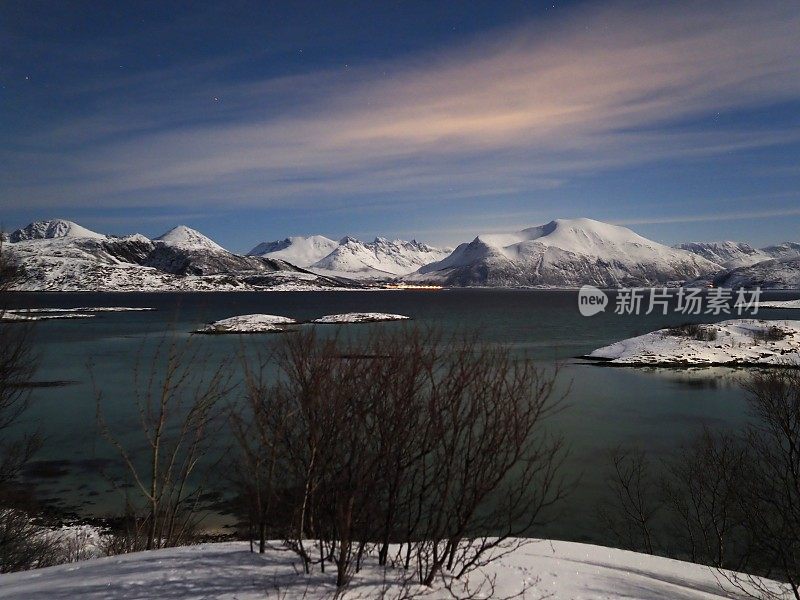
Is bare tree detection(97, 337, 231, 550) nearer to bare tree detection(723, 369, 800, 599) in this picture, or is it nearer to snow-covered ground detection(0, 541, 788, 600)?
snow-covered ground detection(0, 541, 788, 600)

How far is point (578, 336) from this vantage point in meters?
74.7

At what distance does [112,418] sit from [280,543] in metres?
23.8

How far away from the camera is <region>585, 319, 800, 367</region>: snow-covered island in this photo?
51500 millimetres

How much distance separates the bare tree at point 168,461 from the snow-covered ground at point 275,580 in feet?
8.79

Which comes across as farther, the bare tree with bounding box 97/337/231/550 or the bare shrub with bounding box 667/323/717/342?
the bare shrub with bounding box 667/323/717/342

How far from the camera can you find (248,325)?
8038cm

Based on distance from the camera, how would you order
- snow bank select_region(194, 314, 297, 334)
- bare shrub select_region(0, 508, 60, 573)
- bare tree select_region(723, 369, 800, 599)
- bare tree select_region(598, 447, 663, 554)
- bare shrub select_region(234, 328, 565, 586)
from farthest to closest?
1. snow bank select_region(194, 314, 297, 334)
2. bare tree select_region(598, 447, 663, 554)
3. bare shrub select_region(0, 508, 60, 573)
4. bare tree select_region(723, 369, 800, 599)
5. bare shrub select_region(234, 328, 565, 586)

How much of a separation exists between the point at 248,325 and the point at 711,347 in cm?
5959

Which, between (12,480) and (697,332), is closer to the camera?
(12,480)

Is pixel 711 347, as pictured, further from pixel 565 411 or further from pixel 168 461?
pixel 168 461

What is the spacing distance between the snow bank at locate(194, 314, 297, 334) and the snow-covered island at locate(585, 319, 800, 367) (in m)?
43.1

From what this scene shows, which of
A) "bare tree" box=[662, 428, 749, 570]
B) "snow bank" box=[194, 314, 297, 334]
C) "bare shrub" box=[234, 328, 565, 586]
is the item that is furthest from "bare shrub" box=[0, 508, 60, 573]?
"snow bank" box=[194, 314, 297, 334]

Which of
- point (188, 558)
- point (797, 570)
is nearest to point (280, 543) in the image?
point (188, 558)

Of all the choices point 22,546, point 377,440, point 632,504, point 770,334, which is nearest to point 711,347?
point 770,334
